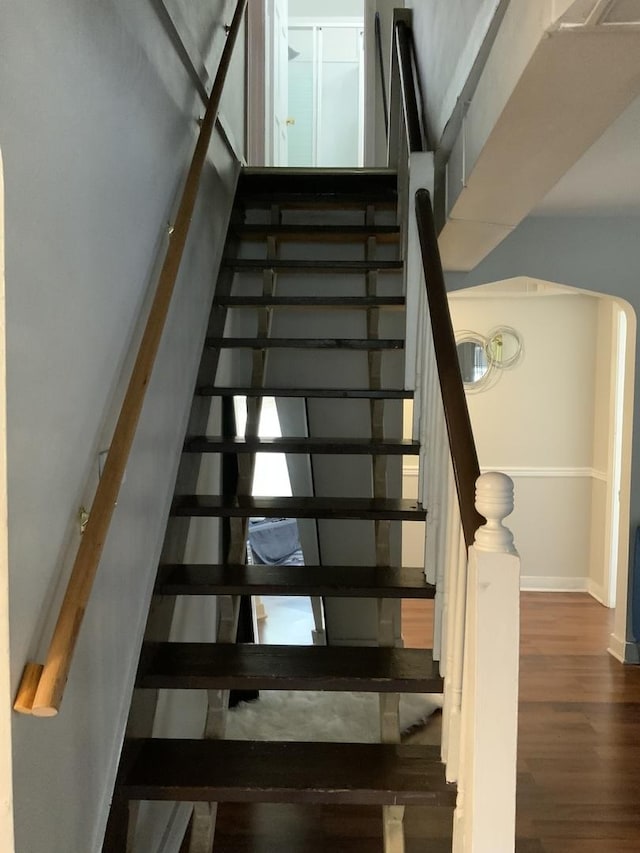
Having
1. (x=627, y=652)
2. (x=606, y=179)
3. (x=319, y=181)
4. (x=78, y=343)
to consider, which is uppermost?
(x=319, y=181)

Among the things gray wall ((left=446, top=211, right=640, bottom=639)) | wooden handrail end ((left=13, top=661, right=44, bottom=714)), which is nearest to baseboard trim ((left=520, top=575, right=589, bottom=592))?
gray wall ((left=446, top=211, right=640, bottom=639))

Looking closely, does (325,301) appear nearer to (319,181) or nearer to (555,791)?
(319,181)

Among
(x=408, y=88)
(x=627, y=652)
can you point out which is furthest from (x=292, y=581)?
(x=627, y=652)

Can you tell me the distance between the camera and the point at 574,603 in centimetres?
518

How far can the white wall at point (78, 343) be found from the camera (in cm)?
114

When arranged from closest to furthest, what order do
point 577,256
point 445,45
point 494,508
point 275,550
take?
point 494,508 → point 445,45 → point 577,256 → point 275,550

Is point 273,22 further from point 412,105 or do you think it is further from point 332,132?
point 412,105

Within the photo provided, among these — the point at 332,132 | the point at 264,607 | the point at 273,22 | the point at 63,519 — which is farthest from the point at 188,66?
the point at 332,132

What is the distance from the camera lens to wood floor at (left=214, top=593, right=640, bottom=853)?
238 cm

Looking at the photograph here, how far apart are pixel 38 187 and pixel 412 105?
90.5 inches

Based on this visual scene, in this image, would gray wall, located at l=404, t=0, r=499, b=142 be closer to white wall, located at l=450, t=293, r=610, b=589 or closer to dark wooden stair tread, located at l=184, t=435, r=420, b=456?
dark wooden stair tread, located at l=184, t=435, r=420, b=456

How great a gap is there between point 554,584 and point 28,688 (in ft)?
16.7

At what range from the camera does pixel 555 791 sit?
2.65 metres

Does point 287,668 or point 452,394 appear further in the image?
point 287,668
